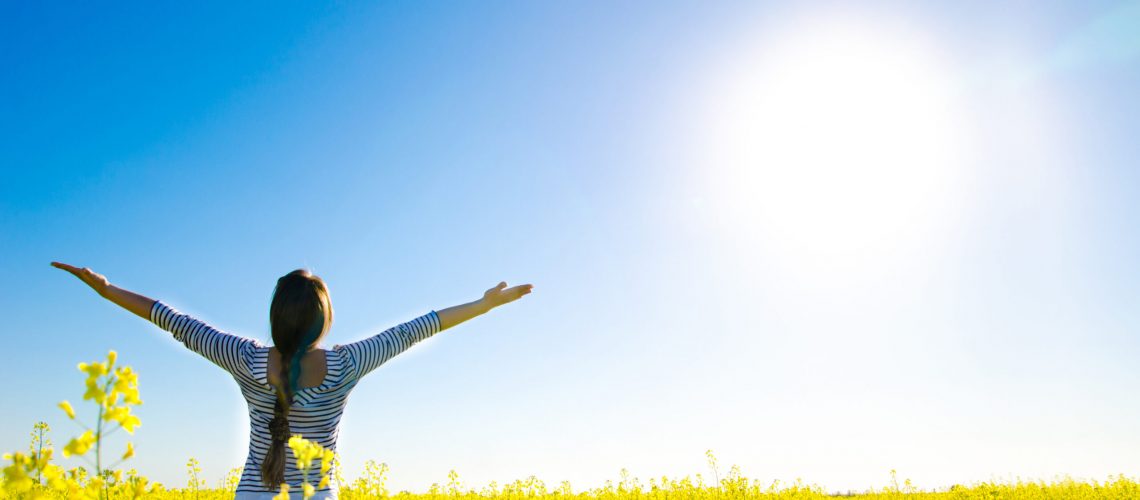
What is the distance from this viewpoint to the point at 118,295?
3613 millimetres

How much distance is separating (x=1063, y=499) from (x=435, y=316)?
12916 millimetres

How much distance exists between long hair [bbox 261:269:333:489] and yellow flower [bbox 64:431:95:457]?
1.39m

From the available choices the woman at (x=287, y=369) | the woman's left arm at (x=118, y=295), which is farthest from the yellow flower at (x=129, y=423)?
the woman's left arm at (x=118, y=295)

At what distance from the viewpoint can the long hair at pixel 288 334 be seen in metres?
3.14

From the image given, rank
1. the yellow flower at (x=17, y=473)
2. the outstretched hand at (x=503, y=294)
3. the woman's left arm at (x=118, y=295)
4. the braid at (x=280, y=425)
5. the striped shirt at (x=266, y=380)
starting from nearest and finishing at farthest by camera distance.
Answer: the yellow flower at (x=17, y=473)
the braid at (x=280, y=425)
the striped shirt at (x=266, y=380)
the woman's left arm at (x=118, y=295)
the outstretched hand at (x=503, y=294)

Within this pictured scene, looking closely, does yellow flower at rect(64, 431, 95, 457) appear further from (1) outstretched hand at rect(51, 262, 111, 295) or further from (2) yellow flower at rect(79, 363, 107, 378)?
(1) outstretched hand at rect(51, 262, 111, 295)

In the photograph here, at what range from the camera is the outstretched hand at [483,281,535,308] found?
4.16m

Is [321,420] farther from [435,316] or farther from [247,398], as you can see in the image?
[435,316]

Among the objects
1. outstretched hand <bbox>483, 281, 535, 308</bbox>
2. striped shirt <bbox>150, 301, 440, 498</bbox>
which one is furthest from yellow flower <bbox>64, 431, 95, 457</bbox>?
outstretched hand <bbox>483, 281, 535, 308</bbox>

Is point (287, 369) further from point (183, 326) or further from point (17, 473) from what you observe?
point (17, 473)

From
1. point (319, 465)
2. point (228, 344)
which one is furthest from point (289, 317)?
point (319, 465)

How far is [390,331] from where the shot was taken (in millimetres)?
3607

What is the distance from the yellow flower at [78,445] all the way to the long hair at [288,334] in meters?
1.39

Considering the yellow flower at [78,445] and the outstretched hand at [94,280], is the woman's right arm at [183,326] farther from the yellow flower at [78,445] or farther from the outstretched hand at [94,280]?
the yellow flower at [78,445]
